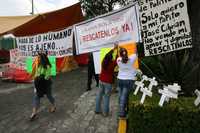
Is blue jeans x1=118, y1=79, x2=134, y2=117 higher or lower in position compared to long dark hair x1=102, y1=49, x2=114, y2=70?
lower

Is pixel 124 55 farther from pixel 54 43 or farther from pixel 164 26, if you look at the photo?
pixel 54 43

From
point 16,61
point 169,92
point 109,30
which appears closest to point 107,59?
point 109,30

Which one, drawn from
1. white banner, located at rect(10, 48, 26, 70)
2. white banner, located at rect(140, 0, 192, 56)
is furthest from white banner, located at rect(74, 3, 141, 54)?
white banner, located at rect(10, 48, 26, 70)

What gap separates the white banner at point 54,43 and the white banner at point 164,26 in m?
4.55

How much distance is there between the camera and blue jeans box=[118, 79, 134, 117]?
8.51 meters

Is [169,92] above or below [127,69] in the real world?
below

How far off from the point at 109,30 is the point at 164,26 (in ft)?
6.37

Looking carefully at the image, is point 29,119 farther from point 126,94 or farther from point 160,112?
point 160,112

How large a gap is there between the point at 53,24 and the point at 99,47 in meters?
10.0

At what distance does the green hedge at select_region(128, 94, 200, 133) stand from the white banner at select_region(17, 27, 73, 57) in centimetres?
484

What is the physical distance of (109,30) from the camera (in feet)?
30.3

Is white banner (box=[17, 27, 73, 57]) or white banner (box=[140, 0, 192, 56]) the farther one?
white banner (box=[17, 27, 73, 57])

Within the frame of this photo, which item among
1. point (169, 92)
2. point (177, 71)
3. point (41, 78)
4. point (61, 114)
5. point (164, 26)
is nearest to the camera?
point (169, 92)

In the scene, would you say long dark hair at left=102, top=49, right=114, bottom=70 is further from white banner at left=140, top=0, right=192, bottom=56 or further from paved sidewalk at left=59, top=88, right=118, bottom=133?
white banner at left=140, top=0, right=192, bottom=56
